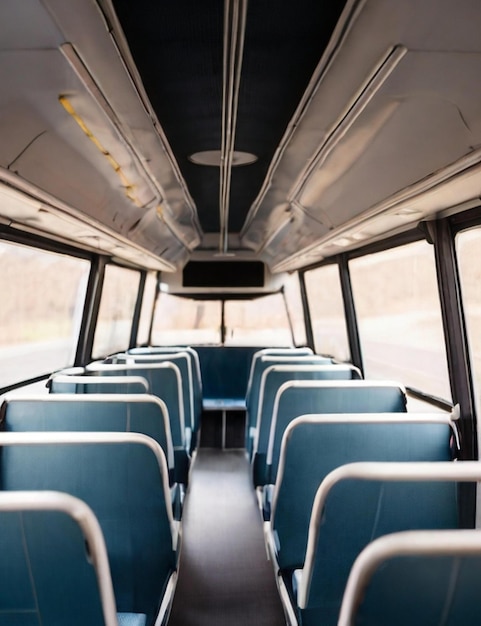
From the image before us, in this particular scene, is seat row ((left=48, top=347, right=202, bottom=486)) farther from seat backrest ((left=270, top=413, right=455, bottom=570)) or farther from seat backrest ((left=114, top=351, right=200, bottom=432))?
seat backrest ((left=270, top=413, right=455, bottom=570))

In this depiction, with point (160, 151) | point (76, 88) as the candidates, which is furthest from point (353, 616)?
point (160, 151)

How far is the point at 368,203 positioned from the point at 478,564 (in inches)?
106

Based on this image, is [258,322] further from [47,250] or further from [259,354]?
[47,250]

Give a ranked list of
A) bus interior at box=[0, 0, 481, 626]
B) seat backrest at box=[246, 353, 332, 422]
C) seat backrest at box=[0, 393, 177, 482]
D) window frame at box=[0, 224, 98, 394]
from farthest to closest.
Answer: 1. seat backrest at box=[246, 353, 332, 422]
2. window frame at box=[0, 224, 98, 394]
3. seat backrest at box=[0, 393, 177, 482]
4. bus interior at box=[0, 0, 481, 626]

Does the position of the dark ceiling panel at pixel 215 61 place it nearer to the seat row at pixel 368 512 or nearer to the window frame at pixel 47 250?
the window frame at pixel 47 250

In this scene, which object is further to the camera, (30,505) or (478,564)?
(30,505)

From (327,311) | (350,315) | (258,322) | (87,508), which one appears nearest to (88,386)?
(87,508)

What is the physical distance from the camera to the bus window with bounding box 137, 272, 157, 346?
27.2 feet

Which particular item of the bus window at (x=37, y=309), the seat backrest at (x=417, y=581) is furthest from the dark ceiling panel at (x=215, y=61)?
the seat backrest at (x=417, y=581)

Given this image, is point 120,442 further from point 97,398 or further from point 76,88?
point 76,88

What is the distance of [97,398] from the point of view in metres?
2.74

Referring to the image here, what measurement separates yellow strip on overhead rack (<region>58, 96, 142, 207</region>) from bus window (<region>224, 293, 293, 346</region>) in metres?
4.40

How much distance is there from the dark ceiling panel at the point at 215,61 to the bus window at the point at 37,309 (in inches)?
60.0

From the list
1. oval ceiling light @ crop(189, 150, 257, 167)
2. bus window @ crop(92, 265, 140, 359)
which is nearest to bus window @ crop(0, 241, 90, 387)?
bus window @ crop(92, 265, 140, 359)
